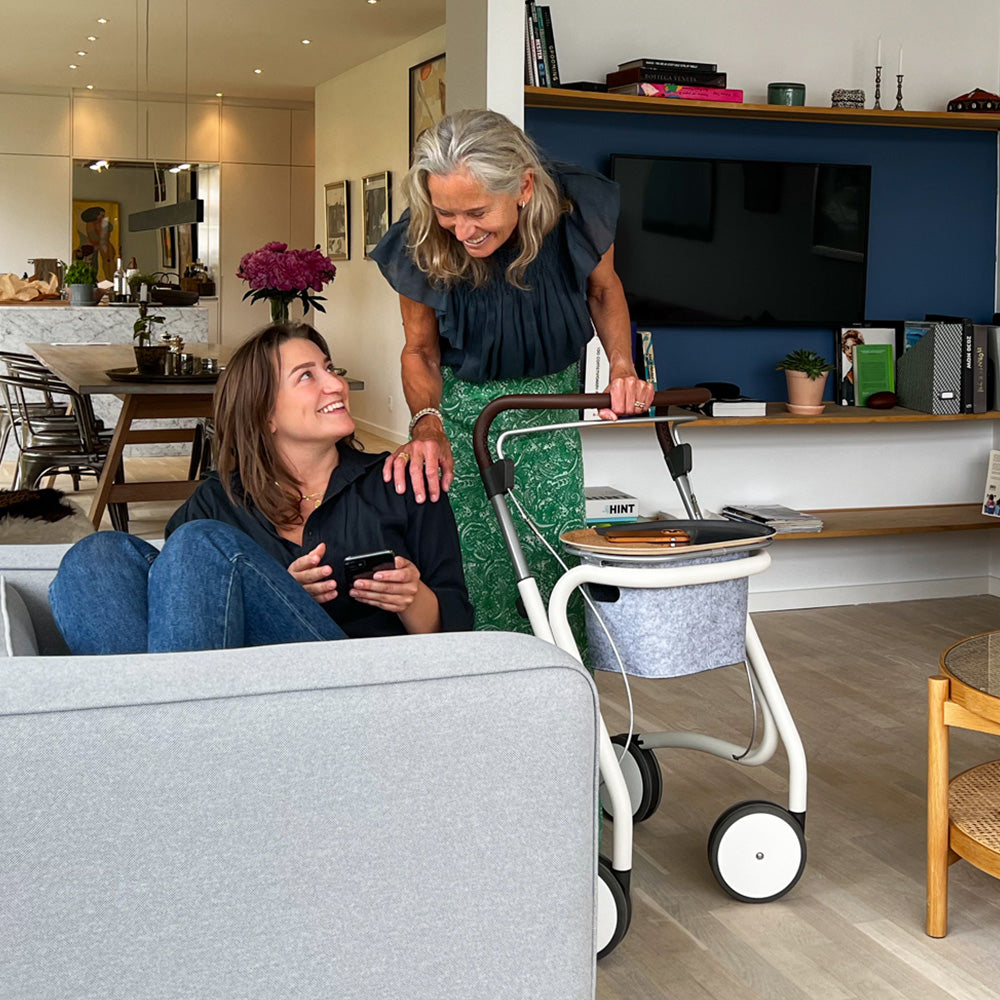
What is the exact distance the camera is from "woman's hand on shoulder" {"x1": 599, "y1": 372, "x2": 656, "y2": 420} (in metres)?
2.30

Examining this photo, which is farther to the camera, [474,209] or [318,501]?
[474,209]

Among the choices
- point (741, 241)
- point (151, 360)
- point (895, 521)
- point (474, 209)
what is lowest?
point (895, 521)

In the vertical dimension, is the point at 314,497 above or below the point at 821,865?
above

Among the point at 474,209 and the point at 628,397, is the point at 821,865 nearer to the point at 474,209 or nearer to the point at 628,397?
the point at 628,397

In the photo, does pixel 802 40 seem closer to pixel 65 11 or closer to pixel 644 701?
pixel 644 701

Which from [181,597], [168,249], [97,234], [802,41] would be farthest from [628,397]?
[168,249]

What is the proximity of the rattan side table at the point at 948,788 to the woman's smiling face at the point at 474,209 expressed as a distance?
112cm

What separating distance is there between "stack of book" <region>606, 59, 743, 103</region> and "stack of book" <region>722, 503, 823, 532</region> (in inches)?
57.6

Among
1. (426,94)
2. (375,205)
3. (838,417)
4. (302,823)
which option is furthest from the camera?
(375,205)

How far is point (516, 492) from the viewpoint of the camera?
2.59 meters

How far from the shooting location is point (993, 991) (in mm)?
2148

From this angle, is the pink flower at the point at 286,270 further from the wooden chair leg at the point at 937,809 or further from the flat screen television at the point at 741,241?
the wooden chair leg at the point at 937,809

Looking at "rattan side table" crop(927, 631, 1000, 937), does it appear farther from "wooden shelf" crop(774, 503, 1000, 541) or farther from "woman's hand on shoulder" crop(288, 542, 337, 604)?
"wooden shelf" crop(774, 503, 1000, 541)

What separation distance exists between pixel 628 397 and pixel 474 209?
0.44 m
